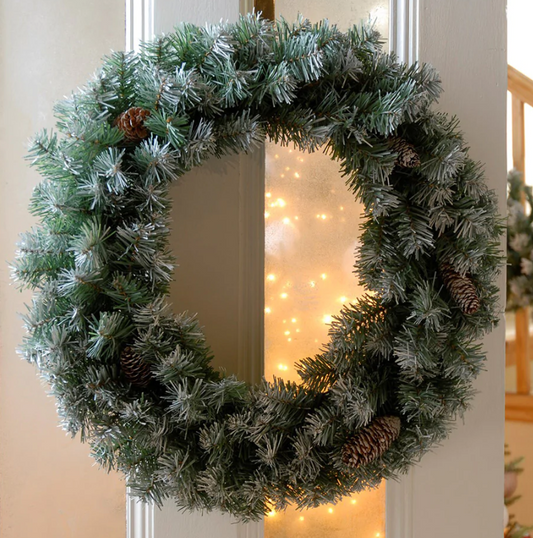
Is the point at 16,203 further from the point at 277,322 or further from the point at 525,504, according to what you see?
the point at 525,504

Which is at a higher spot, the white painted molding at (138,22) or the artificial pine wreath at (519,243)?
the white painted molding at (138,22)

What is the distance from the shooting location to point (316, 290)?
0.98 metres

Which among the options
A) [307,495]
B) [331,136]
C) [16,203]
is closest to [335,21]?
[331,136]

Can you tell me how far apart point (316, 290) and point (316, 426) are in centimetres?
32

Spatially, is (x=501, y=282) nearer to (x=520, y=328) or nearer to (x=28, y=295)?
(x=520, y=328)

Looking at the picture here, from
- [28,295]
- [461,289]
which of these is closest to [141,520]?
[28,295]

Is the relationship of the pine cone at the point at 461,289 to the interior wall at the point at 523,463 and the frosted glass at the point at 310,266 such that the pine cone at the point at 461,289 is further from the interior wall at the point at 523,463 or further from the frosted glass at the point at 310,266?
the interior wall at the point at 523,463

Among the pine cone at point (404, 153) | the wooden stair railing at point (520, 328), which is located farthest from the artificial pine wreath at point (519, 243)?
the pine cone at point (404, 153)

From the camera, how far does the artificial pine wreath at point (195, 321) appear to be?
0.70 metres

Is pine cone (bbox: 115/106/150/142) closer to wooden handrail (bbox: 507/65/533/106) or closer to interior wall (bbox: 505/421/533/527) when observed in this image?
wooden handrail (bbox: 507/65/533/106)

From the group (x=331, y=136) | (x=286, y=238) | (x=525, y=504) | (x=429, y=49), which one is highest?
(x=429, y=49)

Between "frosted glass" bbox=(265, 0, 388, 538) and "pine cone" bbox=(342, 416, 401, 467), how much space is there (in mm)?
253

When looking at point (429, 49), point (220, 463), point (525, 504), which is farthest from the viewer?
point (525, 504)

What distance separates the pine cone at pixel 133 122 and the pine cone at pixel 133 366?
32 centimetres
